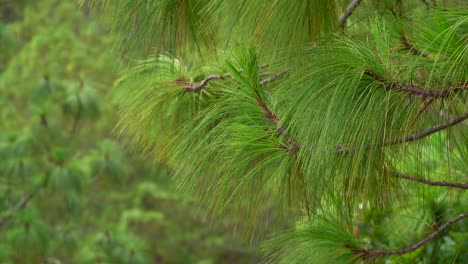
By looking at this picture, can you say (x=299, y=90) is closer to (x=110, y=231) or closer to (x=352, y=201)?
(x=352, y=201)

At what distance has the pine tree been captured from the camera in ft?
3.70

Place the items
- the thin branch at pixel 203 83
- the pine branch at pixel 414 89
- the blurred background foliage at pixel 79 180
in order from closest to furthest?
1. the pine branch at pixel 414 89
2. the thin branch at pixel 203 83
3. the blurred background foliage at pixel 79 180

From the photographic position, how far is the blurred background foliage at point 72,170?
4711mm

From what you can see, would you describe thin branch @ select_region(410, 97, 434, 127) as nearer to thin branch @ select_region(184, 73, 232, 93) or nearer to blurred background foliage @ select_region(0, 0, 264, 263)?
thin branch @ select_region(184, 73, 232, 93)

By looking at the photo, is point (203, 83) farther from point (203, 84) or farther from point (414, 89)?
point (414, 89)

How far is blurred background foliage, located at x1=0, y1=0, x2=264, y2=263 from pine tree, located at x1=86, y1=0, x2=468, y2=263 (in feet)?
8.25

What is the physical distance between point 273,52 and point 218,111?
0.58 feet

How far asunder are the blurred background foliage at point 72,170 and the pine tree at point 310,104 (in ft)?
8.25

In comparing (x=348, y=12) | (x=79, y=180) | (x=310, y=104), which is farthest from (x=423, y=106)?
(x=79, y=180)

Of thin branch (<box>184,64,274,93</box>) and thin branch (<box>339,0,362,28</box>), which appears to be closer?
thin branch (<box>339,0,362,28</box>)

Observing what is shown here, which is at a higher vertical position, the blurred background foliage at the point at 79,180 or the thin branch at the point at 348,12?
the thin branch at the point at 348,12

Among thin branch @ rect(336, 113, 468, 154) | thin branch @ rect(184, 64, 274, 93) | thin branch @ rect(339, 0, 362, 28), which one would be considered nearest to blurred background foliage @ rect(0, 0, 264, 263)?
thin branch @ rect(184, 64, 274, 93)

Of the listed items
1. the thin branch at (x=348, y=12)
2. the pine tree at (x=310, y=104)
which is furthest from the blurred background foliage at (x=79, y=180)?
the pine tree at (x=310, y=104)

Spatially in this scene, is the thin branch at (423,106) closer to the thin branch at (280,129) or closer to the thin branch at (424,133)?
the thin branch at (424,133)
